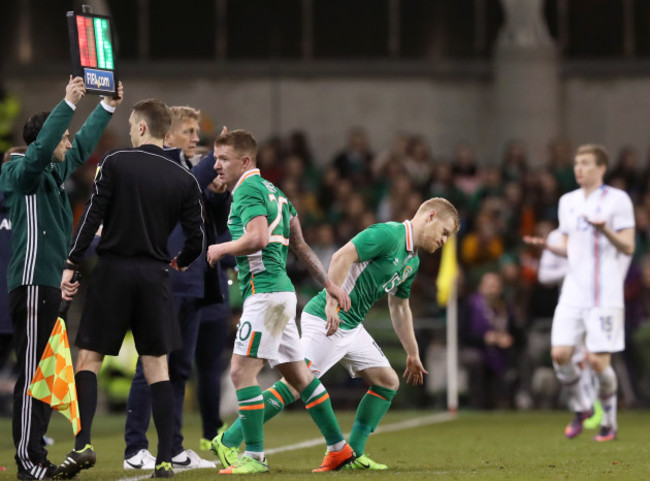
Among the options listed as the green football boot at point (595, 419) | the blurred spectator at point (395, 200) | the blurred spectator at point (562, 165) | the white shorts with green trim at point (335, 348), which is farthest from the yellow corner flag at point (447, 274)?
the white shorts with green trim at point (335, 348)

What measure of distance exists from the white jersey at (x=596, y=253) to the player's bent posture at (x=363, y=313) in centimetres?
326

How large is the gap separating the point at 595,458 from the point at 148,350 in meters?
3.31

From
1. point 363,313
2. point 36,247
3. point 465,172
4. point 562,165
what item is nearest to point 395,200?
Answer: point 465,172

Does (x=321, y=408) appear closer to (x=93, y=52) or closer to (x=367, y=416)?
(x=367, y=416)

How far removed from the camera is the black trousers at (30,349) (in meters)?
7.71

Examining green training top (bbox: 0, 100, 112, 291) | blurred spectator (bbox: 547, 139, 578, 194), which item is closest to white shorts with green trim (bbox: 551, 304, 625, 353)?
Answer: green training top (bbox: 0, 100, 112, 291)

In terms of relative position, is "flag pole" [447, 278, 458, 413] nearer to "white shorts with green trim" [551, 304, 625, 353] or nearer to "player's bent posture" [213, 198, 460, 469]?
"white shorts with green trim" [551, 304, 625, 353]

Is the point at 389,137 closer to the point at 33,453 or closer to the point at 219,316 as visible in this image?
the point at 219,316

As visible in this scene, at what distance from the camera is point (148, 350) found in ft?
24.9

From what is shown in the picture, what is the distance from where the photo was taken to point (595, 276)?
1126 centimetres

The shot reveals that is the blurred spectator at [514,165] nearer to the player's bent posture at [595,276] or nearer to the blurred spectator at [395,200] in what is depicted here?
the blurred spectator at [395,200]

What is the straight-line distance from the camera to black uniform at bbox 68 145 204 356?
7.49 m

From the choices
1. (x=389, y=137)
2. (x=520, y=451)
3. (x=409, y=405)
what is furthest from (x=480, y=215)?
(x=520, y=451)

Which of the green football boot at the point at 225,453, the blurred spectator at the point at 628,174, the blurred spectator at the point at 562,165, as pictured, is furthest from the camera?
the blurred spectator at the point at 628,174
